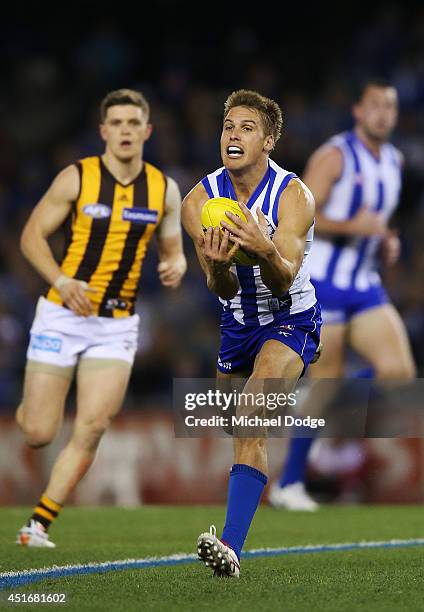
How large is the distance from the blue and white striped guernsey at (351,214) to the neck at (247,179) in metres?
3.07

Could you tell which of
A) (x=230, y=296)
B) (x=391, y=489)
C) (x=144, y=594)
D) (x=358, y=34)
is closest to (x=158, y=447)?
(x=391, y=489)

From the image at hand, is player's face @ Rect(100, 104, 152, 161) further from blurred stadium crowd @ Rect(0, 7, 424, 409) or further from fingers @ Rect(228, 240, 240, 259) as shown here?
blurred stadium crowd @ Rect(0, 7, 424, 409)

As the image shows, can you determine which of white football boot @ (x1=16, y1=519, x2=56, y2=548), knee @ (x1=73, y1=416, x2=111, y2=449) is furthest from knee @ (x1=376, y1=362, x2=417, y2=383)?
white football boot @ (x1=16, y1=519, x2=56, y2=548)

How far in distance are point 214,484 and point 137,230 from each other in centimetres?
375

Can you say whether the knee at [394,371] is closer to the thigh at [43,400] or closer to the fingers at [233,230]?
the thigh at [43,400]

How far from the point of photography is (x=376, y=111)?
8555 millimetres

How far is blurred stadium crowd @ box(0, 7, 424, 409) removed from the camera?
1216 cm

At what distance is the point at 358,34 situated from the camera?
→ 15672mm

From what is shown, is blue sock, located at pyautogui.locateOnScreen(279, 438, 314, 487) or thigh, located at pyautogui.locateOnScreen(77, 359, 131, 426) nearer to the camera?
thigh, located at pyautogui.locateOnScreen(77, 359, 131, 426)

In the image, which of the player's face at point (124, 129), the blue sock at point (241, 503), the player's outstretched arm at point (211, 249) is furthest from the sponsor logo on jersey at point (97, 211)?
the blue sock at point (241, 503)

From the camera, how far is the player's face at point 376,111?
8500 millimetres

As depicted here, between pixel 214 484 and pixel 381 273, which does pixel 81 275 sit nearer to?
pixel 214 484

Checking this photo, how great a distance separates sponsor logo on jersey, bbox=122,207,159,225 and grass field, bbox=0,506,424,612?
1786 mm

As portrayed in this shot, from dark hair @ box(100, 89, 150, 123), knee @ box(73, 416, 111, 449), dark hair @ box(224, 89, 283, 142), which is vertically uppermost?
dark hair @ box(100, 89, 150, 123)
